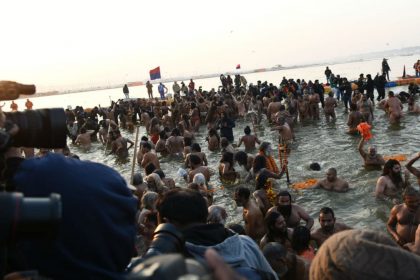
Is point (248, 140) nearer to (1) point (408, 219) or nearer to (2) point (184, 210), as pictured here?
(1) point (408, 219)

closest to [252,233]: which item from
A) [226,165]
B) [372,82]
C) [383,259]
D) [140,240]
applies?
[140,240]

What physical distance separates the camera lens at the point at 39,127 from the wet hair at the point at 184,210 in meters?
0.81

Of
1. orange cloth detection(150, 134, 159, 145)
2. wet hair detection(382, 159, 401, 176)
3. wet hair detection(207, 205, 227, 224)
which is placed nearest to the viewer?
Result: wet hair detection(207, 205, 227, 224)

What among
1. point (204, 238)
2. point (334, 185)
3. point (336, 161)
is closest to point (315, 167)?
point (336, 161)

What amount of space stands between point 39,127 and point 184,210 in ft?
3.02

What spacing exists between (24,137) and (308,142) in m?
12.8

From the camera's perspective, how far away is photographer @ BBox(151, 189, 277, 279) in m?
1.86

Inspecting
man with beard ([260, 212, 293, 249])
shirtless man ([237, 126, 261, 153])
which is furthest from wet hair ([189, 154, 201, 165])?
man with beard ([260, 212, 293, 249])

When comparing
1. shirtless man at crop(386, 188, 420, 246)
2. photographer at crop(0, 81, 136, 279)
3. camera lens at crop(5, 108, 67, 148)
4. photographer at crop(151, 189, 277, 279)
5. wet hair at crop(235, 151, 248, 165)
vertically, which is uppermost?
camera lens at crop(5, 108, 67, 148)

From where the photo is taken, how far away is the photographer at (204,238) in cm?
186

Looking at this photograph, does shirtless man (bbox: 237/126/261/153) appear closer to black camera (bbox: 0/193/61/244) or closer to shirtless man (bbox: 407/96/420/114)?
shirtless man (bbox: 407/96/420/114)

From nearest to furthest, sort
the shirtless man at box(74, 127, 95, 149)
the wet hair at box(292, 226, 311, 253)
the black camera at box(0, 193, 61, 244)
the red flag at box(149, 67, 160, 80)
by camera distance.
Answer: the black camera at box(0, 193, 61, 244) → the wet hair at box(292, 226, 311, 253) → the shirtless man at box(74, 127, 95, 149) → the red flag at box(149, 67, 160, 80)

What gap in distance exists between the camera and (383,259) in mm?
1286

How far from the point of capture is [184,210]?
83.9 inches
